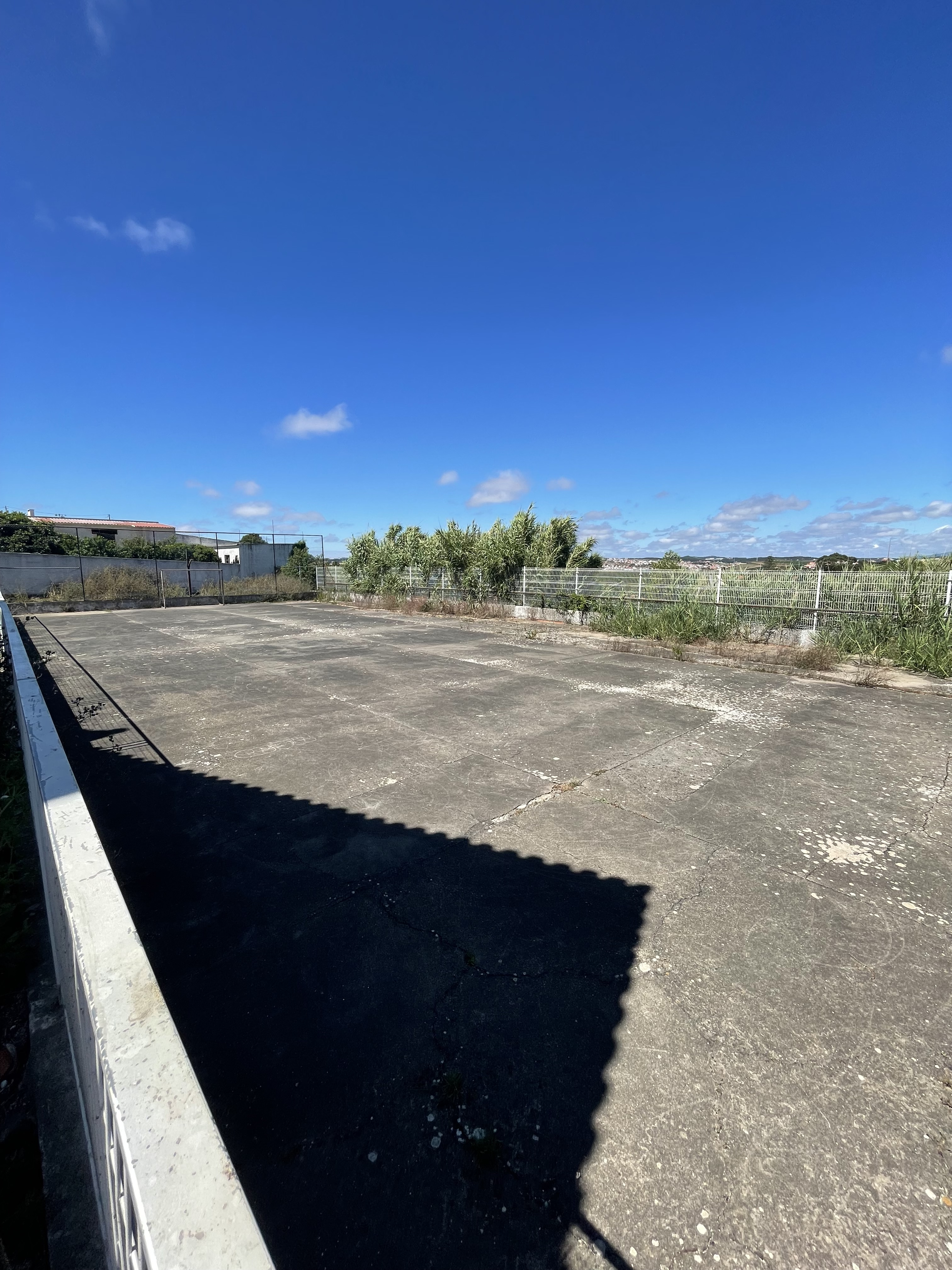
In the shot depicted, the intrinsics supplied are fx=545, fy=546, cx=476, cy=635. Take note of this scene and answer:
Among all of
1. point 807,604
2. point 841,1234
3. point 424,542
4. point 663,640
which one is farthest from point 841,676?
point 424,542

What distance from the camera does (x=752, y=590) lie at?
37.7 feet

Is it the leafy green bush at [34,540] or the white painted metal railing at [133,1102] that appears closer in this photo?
the white painted metal railing at [133,1102]

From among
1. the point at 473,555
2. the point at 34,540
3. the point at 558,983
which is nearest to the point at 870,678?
the point at 558,983

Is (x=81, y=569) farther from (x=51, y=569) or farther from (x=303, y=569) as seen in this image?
(x=303, y=569)

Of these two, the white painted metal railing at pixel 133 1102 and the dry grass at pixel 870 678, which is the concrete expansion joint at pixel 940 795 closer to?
the dry grass at pixel 870 678

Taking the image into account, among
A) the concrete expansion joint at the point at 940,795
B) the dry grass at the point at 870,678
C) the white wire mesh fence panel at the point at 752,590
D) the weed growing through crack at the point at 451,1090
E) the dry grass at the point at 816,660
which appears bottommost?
the weed growing through crack at the point at 451,1090

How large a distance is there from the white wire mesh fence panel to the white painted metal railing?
455 inches

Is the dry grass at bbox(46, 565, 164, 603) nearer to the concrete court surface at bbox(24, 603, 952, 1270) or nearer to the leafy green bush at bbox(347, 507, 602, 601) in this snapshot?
the leafy green bush at bbox(347, 507, 602, 601)

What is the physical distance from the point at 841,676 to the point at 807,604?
289 cm

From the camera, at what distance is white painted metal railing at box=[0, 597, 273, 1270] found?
0.80m

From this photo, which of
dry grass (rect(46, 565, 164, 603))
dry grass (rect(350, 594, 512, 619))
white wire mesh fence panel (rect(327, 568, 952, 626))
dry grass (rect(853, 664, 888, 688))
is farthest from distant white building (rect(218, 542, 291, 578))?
dry grass (rect(853, 664, 888, 688))

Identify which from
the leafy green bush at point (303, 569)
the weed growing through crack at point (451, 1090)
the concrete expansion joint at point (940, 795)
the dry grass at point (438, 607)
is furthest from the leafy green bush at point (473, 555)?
the weed growing through crack at point (451, 1090)

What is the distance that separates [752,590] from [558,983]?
11006 mm

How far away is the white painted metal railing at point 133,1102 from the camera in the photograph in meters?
0.80
